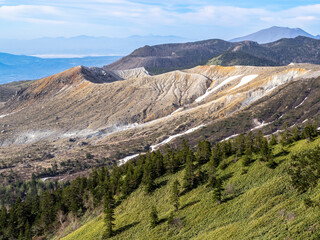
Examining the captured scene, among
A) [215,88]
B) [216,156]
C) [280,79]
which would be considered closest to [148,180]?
[216,156]

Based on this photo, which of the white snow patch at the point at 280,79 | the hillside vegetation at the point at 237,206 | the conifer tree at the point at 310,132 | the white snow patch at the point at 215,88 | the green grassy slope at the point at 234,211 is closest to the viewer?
the green grassy slope at the point at 234,211

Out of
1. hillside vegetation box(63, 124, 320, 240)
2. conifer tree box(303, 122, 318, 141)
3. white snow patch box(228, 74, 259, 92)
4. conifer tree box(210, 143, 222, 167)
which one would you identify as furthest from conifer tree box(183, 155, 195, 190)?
white snow patch box(228, 74, 259, 92)

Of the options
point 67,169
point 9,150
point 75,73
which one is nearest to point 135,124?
point 67,169

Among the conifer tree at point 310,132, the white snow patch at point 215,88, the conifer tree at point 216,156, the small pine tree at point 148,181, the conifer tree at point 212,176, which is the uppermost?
the white snow patch at point 215,88

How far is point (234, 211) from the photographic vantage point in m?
36.2

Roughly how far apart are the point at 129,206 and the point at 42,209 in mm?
20824

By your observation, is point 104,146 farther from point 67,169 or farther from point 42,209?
point 42,209

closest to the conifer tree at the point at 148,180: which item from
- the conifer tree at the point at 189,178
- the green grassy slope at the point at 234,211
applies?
the green grassy slope at the point at 234,211

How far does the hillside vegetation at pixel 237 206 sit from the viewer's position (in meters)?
28.5

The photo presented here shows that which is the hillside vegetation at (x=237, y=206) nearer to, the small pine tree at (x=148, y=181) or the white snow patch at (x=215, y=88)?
the small pine tree at (x=148, y=181)

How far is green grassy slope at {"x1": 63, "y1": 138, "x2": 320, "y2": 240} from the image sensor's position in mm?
27984

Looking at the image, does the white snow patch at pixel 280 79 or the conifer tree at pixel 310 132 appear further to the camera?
the white snow patch at pixel 280 79

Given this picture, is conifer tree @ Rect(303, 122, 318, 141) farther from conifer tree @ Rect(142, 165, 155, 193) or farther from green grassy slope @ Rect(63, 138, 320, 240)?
conifer tree @ Rect(142, 165, 155, 193)

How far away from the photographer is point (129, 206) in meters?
51.4
